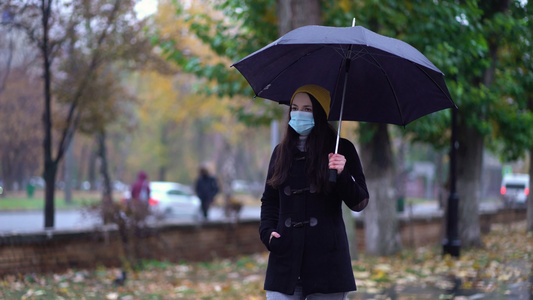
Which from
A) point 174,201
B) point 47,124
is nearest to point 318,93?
point 47,124

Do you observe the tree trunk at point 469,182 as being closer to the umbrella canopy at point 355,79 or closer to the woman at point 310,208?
the umbrella canopy at point 355,79

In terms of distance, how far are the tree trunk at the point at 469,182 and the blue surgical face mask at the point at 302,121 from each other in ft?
39.3

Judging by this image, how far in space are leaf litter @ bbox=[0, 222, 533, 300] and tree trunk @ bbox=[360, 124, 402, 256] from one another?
1.22 ft

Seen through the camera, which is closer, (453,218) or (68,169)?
(453,218)

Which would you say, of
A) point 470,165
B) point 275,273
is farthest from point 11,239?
point 470,165

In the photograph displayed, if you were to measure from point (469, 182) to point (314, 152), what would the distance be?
12.3 metres

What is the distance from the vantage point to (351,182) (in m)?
3.69

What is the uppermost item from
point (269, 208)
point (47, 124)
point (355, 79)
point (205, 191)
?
point (47, 124)

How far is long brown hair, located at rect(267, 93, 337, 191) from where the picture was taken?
12.3ft

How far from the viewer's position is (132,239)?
41.1 ft

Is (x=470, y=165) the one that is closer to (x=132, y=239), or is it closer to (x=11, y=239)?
(x=132, y=239)

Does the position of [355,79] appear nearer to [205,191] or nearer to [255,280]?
[255,280]

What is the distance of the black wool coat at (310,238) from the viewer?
3705 millimetres

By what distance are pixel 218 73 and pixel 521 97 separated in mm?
6107
